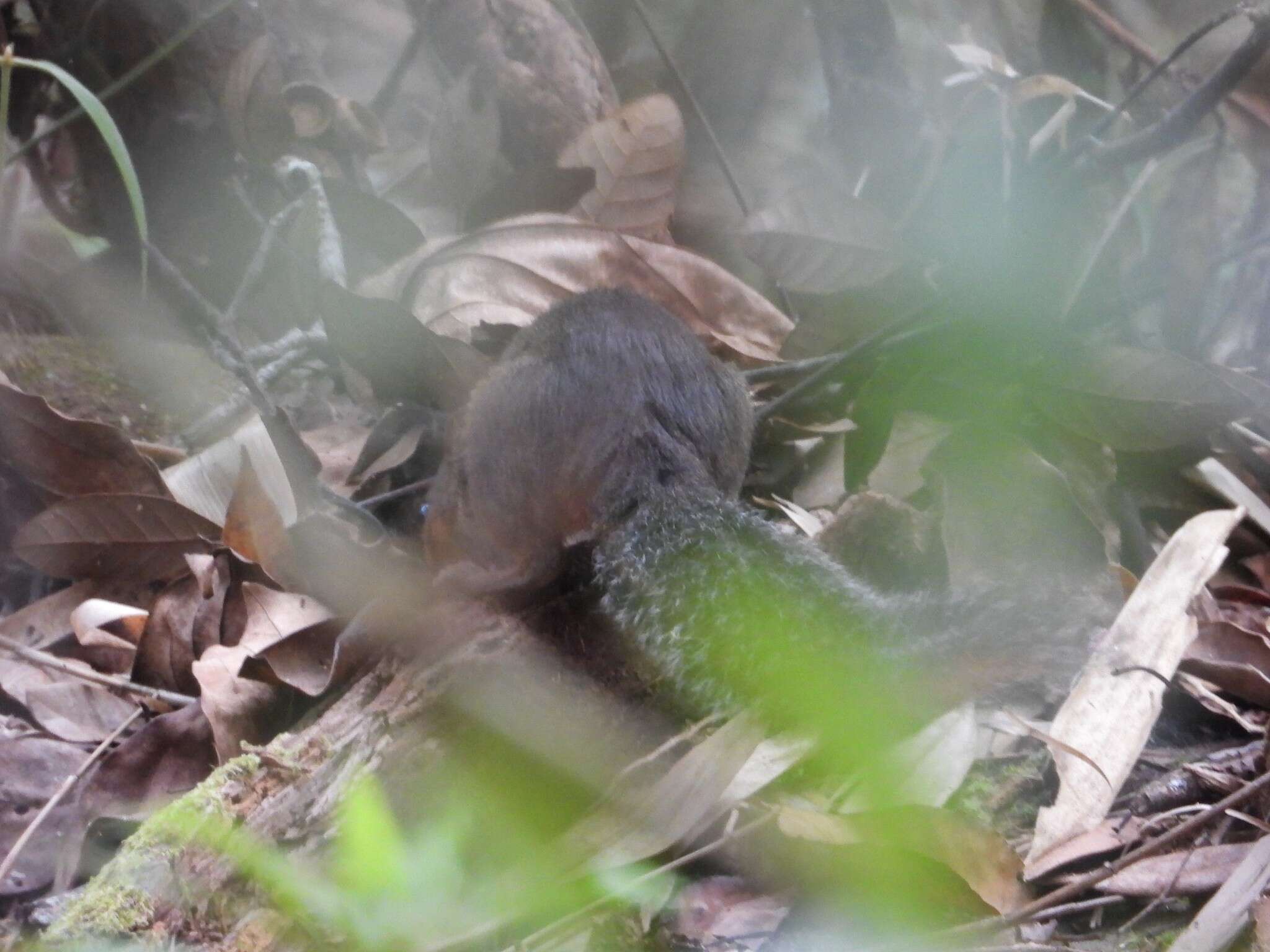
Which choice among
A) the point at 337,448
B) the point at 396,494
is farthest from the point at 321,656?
the point at 337,448

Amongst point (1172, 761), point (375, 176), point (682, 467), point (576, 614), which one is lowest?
point (1172, 761)

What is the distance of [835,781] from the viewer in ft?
4.62

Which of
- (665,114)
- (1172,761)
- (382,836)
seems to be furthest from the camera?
(665,114)

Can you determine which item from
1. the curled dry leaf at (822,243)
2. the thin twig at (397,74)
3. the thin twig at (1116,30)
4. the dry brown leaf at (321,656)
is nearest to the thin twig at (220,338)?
the dry brown leaf at (321,656)

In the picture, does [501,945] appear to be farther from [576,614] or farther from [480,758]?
[576,614]

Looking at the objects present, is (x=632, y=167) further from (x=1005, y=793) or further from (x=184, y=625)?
(x=1005, y=793)

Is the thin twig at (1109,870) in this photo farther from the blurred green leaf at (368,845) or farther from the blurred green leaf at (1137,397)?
the blurred green leaf at (1137,397)

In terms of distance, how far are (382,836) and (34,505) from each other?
1240 millimetres

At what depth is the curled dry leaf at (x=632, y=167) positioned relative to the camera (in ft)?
9.12

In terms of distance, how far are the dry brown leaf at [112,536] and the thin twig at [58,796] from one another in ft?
1.20

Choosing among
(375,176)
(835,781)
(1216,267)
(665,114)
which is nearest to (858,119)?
(665,114)

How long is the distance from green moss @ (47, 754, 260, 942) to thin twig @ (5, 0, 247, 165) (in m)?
2.13

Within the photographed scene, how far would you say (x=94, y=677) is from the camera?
177 centimetres

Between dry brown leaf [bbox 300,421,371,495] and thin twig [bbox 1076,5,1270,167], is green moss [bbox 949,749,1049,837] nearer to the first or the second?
dry brown leaf [bbox 300,421,371,495]
